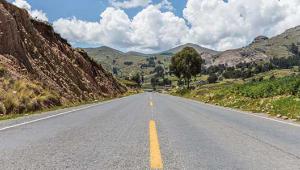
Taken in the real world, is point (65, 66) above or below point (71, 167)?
above

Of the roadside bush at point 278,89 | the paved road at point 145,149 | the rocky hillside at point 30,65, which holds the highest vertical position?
the rocky hillside at point 30,65

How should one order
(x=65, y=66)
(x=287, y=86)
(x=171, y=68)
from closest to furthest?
(x=287, y=86), (x=65, y=66), (x=171, y=68)

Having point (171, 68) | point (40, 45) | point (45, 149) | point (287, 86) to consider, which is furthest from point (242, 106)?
point (171, 68)

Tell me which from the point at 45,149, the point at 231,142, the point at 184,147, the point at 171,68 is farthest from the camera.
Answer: the point at 171,68

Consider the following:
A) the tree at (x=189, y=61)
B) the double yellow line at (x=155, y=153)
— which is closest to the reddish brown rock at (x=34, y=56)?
the double yellow line at (x=155, y=153)

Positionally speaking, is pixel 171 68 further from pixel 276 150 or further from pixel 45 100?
pixel 276 150

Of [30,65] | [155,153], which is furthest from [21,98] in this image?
[155,153]

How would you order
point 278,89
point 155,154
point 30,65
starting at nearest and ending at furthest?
point 155,154 < point 278,89 < point 30,65

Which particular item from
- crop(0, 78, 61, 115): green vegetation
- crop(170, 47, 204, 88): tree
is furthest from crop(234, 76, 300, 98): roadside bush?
crop(170, 47, 204, 88): tree

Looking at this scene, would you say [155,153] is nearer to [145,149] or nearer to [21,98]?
[145,149]

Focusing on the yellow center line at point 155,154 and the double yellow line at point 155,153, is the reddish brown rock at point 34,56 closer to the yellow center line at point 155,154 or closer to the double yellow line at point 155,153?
the double yellow line at point 155,153

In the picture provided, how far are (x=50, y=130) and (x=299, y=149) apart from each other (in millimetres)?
6539

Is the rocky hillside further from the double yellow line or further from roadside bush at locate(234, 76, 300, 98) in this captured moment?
roadside bush at locate(234, 76, 300, 98)

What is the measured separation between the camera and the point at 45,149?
6.96 m
